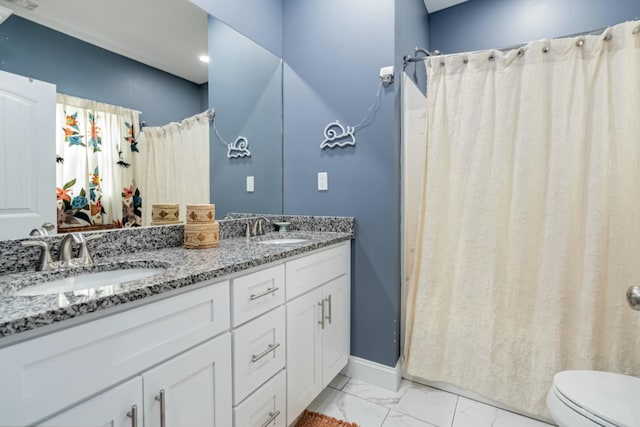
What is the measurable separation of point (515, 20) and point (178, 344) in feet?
9.25

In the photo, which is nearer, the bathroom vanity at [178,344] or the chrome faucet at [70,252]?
the bathroom vanity at [178,344]

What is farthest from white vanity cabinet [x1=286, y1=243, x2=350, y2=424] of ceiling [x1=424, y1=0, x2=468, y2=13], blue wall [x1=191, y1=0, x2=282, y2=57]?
ceiling [x1=424, y1=0, x2=468, y2=13]

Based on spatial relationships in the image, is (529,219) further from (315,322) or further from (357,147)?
(315,322)

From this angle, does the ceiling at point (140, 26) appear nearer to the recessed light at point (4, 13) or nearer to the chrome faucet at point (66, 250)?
the recessed light at point (4, 13)

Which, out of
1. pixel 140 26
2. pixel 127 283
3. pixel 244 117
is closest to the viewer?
pixel 127 283

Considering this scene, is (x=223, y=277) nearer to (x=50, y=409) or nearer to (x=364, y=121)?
(x=50, y=409)

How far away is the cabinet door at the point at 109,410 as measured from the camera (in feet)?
2.06

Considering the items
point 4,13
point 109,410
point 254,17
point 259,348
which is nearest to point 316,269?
point 259,348

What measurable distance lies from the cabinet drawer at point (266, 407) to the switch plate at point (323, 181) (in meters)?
1.09

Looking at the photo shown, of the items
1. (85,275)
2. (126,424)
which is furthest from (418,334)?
(85,275)

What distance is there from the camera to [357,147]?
184cm

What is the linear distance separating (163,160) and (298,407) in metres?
1.26

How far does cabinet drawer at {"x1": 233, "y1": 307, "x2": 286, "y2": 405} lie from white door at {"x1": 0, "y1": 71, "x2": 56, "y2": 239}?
0.76 m

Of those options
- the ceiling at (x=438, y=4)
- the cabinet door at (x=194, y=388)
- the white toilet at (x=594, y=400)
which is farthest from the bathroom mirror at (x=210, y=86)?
the white toilet at (x=594, y=400)
